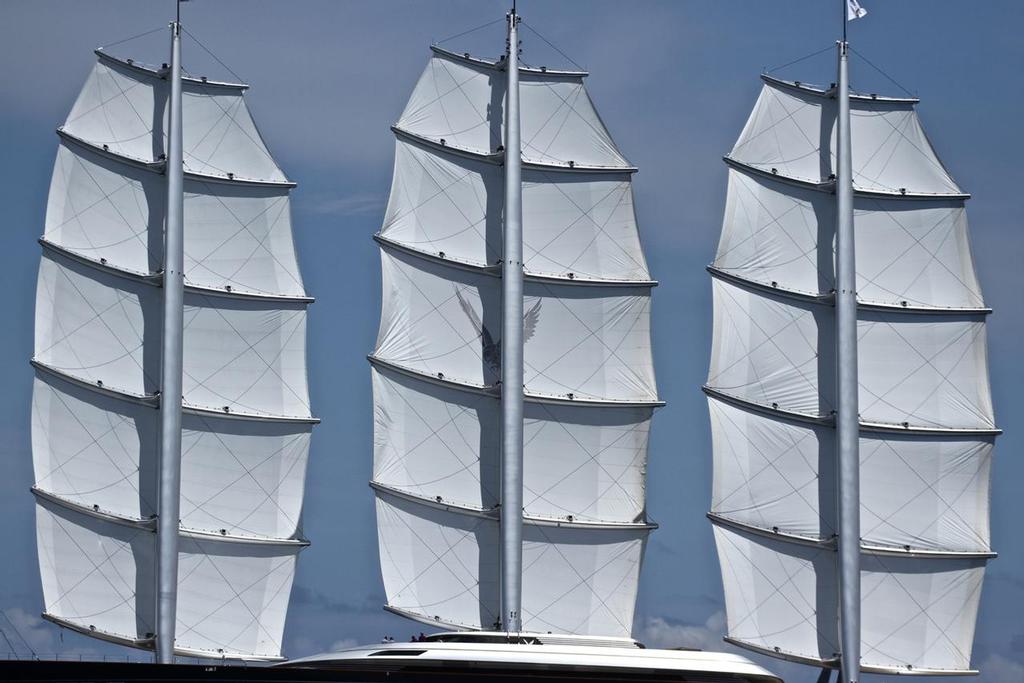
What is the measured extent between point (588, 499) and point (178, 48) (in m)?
21.5

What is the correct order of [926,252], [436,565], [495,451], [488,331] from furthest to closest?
[926,252] < [488,331] < [495,451] < [436,565]

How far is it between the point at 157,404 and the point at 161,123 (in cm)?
1059

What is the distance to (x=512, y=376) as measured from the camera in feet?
253

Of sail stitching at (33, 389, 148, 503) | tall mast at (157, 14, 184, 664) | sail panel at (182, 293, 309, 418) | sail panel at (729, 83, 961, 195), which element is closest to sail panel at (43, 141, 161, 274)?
tall mast at (157, 14, 184, 664)

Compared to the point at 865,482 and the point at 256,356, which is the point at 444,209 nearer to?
the point at 256,356

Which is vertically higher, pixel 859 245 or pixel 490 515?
pixel 859 245

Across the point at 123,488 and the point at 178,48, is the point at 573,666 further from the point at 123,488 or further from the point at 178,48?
the point at 178,48

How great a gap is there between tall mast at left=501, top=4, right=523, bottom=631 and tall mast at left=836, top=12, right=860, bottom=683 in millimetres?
11795

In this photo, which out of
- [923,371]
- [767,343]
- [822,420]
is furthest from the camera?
[923,371]

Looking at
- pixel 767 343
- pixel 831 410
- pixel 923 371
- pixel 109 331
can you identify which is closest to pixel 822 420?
pixel 831 410

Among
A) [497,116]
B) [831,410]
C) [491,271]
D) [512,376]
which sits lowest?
[831,410]

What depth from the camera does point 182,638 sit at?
7806cm

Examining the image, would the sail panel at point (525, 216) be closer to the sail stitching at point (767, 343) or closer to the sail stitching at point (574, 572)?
the sail stitching at point (767, 343)

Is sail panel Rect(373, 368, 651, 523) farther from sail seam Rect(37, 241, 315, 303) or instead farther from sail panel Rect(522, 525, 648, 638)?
sail seam Rect(37, 241, 315, 303)
